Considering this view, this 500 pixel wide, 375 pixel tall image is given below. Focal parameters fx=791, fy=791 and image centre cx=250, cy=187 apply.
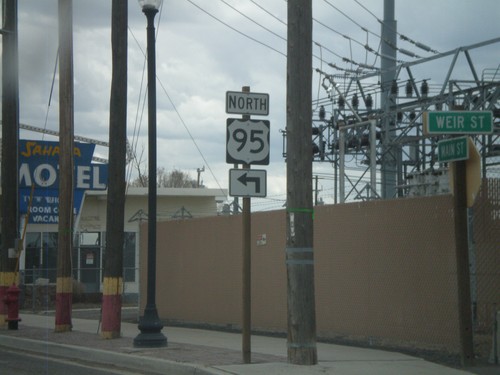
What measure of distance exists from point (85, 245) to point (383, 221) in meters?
28.2

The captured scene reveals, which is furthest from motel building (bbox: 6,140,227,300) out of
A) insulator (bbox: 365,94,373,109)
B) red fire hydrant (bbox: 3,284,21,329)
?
red fire hydrant (bbox: 3,284,21,329)

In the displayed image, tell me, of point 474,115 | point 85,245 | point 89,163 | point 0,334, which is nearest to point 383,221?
point 474,115

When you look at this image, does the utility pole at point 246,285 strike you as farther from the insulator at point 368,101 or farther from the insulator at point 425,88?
the insulator at point 368,101

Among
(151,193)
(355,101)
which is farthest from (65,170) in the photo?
(355,101)

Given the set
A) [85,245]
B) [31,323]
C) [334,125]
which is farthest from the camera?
[85,245]

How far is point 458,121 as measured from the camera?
1135 cm

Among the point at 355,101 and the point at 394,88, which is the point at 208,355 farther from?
the point at 355,101

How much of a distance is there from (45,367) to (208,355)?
2.91 metres

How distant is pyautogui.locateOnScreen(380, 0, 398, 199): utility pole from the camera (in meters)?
29.0

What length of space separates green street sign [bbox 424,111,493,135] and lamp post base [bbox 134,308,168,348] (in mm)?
6183

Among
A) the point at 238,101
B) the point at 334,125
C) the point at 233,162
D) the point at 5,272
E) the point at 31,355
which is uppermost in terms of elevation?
the point at 334,125

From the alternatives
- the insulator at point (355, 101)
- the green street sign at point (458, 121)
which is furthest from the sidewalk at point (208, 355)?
the insulator at point (355, 101)

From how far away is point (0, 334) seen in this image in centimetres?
1853

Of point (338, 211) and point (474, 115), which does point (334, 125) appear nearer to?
point (338, 211)
